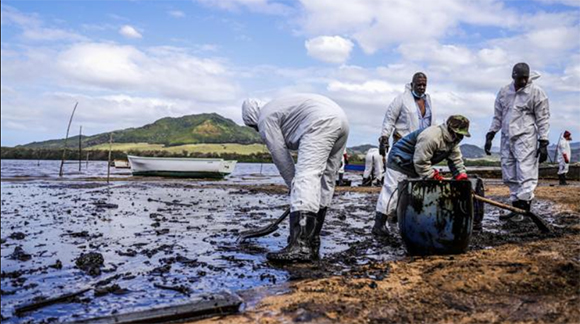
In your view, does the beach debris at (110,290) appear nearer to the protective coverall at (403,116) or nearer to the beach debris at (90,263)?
the beach debris at (90,263)

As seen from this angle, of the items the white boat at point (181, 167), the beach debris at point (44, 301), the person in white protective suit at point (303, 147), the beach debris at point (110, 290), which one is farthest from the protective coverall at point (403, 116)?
the white boat at point (181, 167)

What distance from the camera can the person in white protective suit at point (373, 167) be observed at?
18.9 m

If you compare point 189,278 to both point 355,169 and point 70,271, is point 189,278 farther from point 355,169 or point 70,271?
point 355,169

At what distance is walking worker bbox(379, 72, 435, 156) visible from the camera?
23.0 ft

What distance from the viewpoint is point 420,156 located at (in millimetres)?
5402

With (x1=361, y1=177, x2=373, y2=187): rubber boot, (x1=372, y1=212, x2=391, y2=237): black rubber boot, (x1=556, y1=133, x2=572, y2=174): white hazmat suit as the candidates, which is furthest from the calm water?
(x1=556, y1=133, x2=572, y2=174): white hazmat suit

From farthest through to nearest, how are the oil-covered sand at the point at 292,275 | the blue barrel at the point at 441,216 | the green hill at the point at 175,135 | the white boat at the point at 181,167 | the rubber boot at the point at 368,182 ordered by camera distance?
the green hill at the point at 175,135 < the white boat at the point at 181,167 < the rubber boot at the point at 368,182 < the blue barrel at the point at 441,216 < the oil-covered sand at the point at 292,275

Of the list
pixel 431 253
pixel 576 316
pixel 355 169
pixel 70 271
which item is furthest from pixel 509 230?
pixel 355 169

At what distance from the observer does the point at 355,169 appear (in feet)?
103

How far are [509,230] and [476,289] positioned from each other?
4.06 meters

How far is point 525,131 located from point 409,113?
188cm

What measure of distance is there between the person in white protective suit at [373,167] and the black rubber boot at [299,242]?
14173 millimetres

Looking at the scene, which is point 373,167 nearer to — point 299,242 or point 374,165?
point 374,165

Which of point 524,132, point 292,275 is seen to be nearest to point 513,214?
point 524,132
